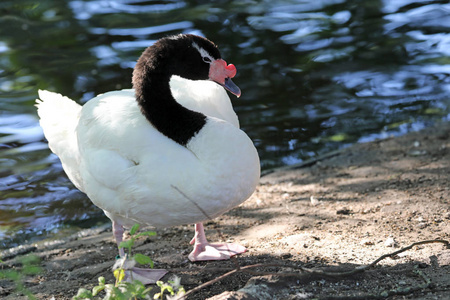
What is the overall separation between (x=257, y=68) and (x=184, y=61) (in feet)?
14.1

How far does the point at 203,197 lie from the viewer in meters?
3.46

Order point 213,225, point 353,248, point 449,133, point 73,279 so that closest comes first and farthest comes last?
point 353,248 < point 73,279 < point 213,225 < point 449,133

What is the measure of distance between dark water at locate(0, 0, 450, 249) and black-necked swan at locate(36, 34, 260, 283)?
1.57m

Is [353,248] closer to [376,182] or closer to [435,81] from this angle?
[376,182]

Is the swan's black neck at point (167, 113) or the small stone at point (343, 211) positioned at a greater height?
the swan's black neck at point (167, 113)

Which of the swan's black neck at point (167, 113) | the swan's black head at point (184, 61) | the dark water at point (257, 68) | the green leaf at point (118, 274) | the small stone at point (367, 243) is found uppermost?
the swan's black head at point (184, 61)

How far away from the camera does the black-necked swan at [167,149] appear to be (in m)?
3.49

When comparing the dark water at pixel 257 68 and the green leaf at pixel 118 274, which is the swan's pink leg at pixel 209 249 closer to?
the green leaf at pixel 118 274

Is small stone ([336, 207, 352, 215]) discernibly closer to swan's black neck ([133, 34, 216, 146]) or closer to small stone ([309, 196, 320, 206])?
small stone ([309, 196, 320, 206])

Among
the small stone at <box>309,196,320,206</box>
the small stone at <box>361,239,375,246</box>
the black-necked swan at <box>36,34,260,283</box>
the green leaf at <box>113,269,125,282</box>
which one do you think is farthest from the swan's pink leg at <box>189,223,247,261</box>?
the green leaf at <box>113,269,125,282</box>

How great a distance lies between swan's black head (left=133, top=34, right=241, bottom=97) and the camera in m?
3.87

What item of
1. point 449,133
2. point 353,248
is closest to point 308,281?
point 353,248

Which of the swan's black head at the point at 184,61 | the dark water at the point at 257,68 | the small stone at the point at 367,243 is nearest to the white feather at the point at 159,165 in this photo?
the swan's black head at the point at 184,61

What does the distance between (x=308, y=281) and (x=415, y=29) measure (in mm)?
7168
